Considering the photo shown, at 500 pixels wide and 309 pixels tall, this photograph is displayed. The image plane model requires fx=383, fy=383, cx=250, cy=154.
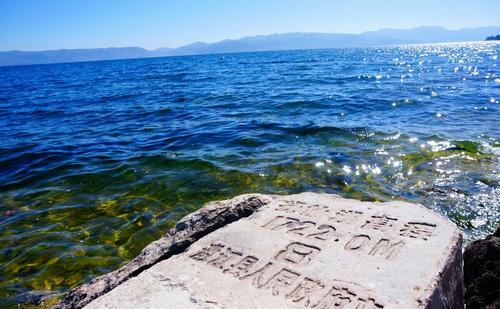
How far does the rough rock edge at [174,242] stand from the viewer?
3.85m

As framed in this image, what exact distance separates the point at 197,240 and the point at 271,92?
18.6 m

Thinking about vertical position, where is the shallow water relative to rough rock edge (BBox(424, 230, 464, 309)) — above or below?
below

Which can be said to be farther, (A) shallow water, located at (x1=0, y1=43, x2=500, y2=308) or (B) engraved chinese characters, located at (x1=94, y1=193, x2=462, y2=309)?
(A) shallow water, located at (x1=0, y1=43, x2=500, y2=308)

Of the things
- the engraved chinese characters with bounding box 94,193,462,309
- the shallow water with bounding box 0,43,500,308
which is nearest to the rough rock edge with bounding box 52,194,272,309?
the engraved chinese characters with bounding box 94,193,462,309

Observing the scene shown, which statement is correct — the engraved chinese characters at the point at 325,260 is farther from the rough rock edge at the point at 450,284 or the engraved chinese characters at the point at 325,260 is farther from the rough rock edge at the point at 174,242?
the rough rock edge at the point at 174,242

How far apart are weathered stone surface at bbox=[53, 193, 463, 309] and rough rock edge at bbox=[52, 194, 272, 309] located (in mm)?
15

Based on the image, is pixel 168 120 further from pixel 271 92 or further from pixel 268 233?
pixel 268 233

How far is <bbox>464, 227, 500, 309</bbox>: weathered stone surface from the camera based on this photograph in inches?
148

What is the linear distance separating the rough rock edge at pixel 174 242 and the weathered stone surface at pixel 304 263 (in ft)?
0.05

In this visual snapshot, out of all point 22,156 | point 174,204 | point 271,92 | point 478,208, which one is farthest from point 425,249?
point 271,92

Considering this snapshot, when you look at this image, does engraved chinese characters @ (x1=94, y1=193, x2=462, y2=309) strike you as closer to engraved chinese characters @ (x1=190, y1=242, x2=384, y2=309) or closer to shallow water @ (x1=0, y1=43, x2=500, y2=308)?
engraved chinese characters @ (x1=190, y1=242, x2=384, y2=309)

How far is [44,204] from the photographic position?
770 centimetres

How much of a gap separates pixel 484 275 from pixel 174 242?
323cm

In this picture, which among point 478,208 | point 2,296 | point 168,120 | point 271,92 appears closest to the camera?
point 2,296
